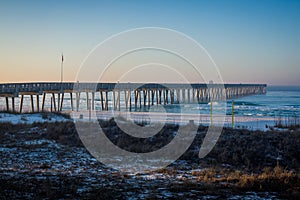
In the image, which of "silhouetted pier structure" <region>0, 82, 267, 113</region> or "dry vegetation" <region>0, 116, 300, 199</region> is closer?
"dry vegetation" <region>0, 116, 300, 199</region>

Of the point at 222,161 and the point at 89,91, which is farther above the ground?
the point at 89,91

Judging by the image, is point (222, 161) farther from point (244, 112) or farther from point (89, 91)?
point (89, 91)

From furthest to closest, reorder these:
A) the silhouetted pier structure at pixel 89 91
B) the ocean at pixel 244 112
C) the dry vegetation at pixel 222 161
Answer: the silhouetted pier structure at pixel 89 91 < the ocean at pixel 244 112 < the dry vegetation at pixel 222 161

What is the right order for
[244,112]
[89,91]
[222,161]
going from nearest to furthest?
[222,161]
[244,112]
[89,91]

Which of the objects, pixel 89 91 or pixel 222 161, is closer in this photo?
pixel 222 161

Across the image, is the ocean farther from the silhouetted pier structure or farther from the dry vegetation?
the dry vegetation

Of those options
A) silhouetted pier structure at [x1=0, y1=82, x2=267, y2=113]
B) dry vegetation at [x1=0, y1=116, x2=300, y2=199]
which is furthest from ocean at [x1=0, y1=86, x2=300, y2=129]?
dry vegetation at [x1=0, y1=116, x2=300, y2=199]

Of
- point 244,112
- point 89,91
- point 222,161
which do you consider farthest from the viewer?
point 89,91

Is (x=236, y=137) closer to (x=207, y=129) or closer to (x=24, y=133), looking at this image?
(x=207, y=129)

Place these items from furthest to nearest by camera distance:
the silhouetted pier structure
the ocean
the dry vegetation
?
the silhouetted pier structure < the ocean < the dry vegetation

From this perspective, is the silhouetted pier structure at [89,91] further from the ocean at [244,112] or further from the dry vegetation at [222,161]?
the dry vegetation at [222,161]

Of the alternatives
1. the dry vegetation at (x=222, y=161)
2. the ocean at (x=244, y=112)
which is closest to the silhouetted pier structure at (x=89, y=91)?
the ocean at (x=244, y=112)

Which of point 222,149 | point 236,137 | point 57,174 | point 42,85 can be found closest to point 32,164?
point 57,174

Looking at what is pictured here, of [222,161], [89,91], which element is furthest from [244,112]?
[222,161]
